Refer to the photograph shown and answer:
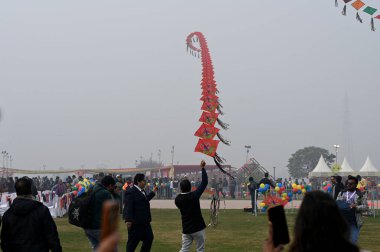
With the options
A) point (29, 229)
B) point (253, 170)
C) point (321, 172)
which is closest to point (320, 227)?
point (29, 229)

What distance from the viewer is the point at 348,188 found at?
1248 cm

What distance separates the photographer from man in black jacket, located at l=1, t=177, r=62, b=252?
23.4ft

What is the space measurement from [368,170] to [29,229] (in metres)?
48.0

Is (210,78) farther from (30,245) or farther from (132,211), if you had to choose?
(30,245)

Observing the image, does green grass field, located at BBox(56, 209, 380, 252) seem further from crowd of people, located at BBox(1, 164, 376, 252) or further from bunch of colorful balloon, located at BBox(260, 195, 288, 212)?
crowd of people, located at BBox(1, 164, 376, 252)

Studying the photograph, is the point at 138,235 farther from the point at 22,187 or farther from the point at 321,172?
the point at 321,172

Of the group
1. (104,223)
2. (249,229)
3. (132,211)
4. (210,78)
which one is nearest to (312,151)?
(210,78)

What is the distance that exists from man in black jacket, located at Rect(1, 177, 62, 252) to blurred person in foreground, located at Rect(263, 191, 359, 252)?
4.45 meters

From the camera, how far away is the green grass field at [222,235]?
15.2 meters

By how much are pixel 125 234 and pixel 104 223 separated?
16.5 m

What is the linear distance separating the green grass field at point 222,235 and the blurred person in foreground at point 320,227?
1147 cm

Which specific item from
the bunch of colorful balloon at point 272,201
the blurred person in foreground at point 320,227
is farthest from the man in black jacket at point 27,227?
the bunch of colorful balloon at point 272,201

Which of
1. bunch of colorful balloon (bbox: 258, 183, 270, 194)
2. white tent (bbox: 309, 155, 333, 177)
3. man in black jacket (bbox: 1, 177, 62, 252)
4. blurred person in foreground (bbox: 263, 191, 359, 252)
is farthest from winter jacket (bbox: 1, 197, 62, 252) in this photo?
white tent (bbox: 309, 155, 333, 177)

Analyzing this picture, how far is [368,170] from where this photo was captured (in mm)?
52344
